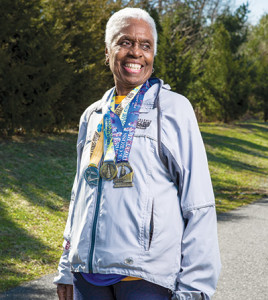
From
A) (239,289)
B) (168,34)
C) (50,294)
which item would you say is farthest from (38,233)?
(168,34)

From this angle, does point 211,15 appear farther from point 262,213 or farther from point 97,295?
point 97,295

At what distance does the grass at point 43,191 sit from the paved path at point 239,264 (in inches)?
11.0

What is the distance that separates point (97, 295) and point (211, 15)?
31.8m

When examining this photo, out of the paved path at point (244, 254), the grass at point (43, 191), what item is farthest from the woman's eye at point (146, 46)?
the grass at point (43, 191)

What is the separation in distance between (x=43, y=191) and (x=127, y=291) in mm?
6648

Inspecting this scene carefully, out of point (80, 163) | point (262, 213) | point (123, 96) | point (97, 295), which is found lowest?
point (262, 213)

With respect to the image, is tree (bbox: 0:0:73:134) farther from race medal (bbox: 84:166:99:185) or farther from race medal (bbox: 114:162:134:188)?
race medal (bbox: 114:162:134:188)

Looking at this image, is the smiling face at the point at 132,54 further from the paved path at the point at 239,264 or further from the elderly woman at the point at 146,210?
the paved path at the point at 239,264

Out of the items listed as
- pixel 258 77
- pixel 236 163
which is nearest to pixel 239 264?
pixel 236 163

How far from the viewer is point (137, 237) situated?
180 cm

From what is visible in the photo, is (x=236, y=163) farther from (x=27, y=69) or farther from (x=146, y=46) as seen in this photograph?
(x=146, y=46)

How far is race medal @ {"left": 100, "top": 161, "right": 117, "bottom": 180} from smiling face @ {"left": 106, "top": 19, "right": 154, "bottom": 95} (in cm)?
41

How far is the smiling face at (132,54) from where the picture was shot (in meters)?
2.05

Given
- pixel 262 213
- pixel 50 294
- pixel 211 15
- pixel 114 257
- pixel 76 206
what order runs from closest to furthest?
pixel 114 257, pixel 76 206, pixel 50 294, pixel 262 213, pixel 211 15
